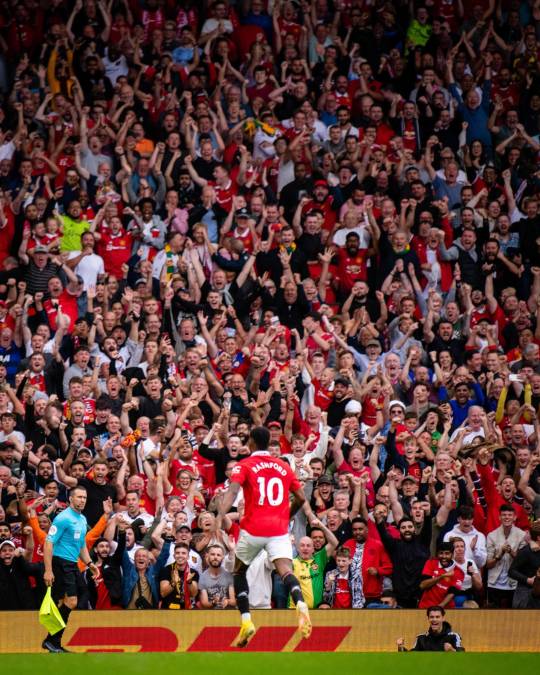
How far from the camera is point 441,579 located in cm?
1438

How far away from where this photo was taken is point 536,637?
44.2 feet

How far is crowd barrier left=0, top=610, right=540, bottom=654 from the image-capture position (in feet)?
43.9

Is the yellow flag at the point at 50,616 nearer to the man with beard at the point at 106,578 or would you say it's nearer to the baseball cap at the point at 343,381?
the man with beard at the point at 106,578

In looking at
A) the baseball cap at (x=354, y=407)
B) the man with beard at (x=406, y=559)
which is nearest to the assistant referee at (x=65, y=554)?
the man with beard at (x=406, y=559)

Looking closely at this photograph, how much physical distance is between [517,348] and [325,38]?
682cm

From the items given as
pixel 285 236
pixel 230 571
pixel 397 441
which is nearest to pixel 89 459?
pixel 230 571

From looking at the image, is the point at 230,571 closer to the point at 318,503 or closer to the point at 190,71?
the point at 318,503

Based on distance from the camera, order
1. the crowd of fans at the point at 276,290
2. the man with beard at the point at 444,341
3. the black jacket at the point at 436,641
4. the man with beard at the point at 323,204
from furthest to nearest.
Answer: the man with beard at the point at 323,204 → the man with beard at the point at 444,341 → the crowd of fans at the point at 276,290 → the black jacket at the point at 436,641

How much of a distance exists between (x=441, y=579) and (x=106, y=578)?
3.64m

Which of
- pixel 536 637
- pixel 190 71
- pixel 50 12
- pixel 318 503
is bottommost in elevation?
pixel 536 637

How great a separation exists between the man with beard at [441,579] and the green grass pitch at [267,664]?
2807mm

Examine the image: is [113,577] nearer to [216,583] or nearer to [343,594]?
[216,583]

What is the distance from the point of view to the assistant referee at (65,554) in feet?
40.7

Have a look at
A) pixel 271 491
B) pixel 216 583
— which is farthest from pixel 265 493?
pixel 216 583
